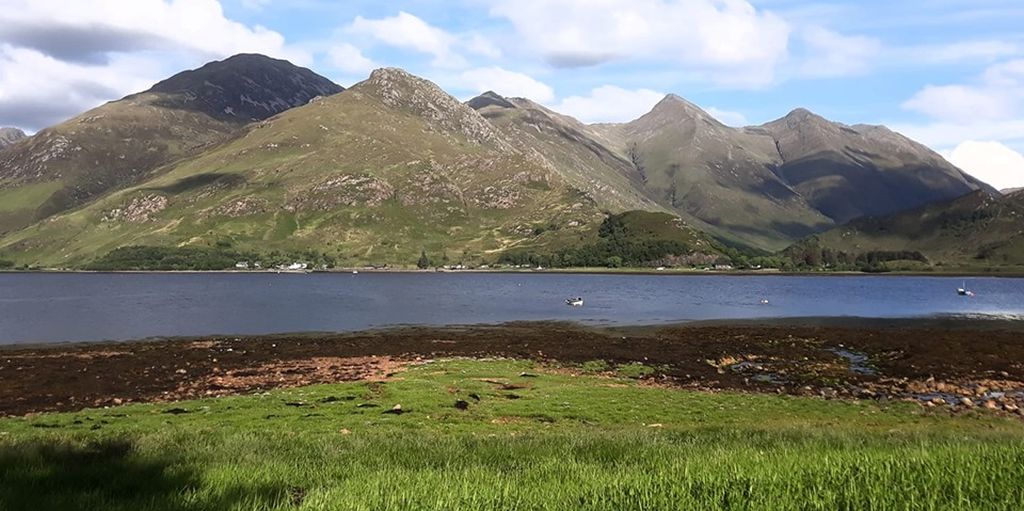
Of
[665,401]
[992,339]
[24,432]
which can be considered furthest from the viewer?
[992,339]

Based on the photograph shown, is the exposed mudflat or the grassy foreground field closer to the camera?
the grassy foreground field

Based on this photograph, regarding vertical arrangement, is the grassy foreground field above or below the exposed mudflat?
above

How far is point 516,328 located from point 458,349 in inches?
1019

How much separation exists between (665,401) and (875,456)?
80.6 ft

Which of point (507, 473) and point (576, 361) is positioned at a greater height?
point (507, 473)

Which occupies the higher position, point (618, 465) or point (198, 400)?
point (618, 465)

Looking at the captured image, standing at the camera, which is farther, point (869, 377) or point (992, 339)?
point (992, 339)

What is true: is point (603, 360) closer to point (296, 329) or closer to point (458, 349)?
point (458, 349)

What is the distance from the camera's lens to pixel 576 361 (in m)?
51.9

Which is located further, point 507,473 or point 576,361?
point 576,361

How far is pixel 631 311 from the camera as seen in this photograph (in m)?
119

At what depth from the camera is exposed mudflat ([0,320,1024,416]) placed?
38781 millimetres

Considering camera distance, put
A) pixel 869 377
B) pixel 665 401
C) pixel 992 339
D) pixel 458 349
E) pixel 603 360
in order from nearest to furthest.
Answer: pixel 665 401
pixel 869 377
pixel 603 360
pixel 458 349
pixel 992 339

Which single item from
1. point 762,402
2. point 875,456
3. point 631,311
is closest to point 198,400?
point 762,402
